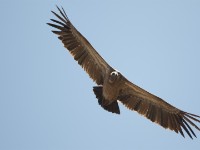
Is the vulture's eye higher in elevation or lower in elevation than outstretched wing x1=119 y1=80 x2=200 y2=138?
higher

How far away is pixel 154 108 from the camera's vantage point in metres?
15.8

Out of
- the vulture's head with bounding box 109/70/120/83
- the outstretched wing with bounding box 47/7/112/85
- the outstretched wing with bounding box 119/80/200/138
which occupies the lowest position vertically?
the outstretched wing with bounding box 119/80/200/138

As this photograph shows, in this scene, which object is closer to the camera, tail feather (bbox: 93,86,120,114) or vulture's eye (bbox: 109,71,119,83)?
vulture's eye (bbox: 109,71,119,83)

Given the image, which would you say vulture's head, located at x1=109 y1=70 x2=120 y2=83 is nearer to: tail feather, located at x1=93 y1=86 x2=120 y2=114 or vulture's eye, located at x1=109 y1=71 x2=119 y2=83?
vulture's eye, located at x1=109 y1=71 x2=119 y2=83

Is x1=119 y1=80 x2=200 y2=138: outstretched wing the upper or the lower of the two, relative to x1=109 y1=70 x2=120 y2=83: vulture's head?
lower

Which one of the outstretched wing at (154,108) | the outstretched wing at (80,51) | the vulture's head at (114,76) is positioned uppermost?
the outstretched wing at (80,51)

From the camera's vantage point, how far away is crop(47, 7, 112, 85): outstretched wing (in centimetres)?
1541

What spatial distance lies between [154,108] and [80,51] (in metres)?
3.29

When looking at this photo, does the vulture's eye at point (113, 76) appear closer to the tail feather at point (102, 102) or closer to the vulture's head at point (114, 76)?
the vulture's head at point (114, 76)

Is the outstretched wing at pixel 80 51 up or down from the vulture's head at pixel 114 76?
up

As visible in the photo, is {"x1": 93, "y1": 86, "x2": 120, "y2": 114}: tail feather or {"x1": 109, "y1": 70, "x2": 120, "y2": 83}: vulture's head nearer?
{"x1": 109, "y1": 70, "x2": 120, "y2": 83}: vulture's head

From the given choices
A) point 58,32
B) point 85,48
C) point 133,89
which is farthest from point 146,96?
point 58,32

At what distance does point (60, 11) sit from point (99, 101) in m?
3.27

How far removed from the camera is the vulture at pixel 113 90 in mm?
15039
